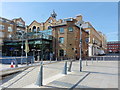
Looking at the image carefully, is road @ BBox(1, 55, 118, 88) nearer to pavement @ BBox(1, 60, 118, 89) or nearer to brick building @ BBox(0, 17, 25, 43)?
pavement @ BBox(1, 60, 118, 89)

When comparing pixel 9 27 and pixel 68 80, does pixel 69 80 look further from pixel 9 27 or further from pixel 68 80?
pixel 9 27

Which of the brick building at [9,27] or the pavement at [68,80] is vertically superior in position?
the brick building at [9,27]

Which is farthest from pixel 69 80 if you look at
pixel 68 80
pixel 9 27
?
pixel 9 27

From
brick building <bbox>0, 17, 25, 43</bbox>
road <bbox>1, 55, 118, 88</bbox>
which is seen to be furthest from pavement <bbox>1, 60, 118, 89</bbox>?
brick building <bbox>0, 17, 25, 43</bbox>

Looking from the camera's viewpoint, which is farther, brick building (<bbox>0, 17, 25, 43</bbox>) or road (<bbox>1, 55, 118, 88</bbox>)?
brick building (<bbox>0, 17, 25, 43</bbox>)

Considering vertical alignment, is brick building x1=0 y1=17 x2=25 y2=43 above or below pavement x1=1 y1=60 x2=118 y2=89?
above

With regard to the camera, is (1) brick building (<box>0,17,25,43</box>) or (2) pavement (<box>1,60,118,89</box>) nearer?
(2) pavement (<box>1,60,118,89</box>)

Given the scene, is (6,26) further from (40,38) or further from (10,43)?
(40,38)

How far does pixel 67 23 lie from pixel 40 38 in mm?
8121

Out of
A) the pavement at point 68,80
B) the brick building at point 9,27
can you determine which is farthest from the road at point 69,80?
the brick building at point 9,27

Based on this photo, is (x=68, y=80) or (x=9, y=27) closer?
(x=68, y=80)

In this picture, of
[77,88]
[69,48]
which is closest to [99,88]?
[77,88]

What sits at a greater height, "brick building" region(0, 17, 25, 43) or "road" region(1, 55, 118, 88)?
"brick building" region(0, 17, 25, 43)

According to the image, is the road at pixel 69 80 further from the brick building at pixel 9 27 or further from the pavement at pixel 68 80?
the brick building at pixel 9 27
